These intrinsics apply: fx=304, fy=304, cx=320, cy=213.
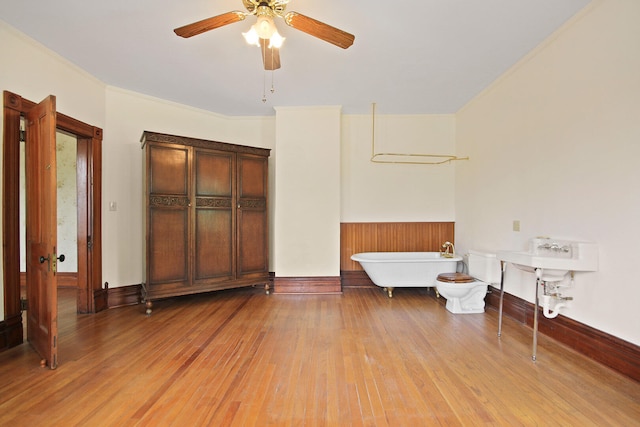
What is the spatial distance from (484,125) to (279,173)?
9.14 ft

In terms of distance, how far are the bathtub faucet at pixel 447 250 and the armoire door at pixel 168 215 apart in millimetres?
3471

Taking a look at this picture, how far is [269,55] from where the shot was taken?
2539 millimetres

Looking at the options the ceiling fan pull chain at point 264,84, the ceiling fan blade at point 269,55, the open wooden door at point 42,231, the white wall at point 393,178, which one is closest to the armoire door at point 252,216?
the ceiling fan pull chain at point 264,84

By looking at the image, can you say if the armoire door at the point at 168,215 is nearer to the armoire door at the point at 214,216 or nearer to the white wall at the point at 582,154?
the armoire door at the point at 214,216

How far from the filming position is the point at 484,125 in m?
3.88

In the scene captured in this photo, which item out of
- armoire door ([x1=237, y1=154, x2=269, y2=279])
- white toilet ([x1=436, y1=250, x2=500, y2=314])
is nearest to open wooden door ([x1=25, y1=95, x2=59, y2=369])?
armoire door ([x1=237, y1=154, x2=269, y2=279])

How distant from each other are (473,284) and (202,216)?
3.32 metres

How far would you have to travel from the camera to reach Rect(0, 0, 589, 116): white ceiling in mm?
2312

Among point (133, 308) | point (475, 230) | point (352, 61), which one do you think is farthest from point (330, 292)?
point (352, 61)

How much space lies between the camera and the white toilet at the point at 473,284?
338 cm

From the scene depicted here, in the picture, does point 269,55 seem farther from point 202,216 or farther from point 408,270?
point 408,270

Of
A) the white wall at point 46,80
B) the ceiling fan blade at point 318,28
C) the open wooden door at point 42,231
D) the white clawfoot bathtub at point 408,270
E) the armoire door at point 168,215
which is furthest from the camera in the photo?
the white clawfoot bathtub at point 408,270

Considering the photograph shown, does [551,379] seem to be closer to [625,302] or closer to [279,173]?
[625,302]

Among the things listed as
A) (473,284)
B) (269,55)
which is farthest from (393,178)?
(269,55)
